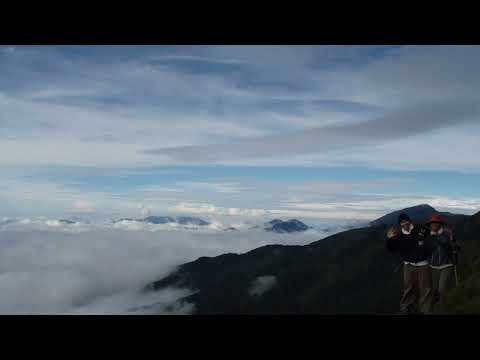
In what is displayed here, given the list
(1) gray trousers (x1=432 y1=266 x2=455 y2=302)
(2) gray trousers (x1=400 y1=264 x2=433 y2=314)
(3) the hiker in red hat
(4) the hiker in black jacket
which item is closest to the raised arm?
(4) the hiker in black jacket

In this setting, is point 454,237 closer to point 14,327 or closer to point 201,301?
point 14,327

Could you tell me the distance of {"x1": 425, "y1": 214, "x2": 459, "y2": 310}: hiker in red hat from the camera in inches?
339

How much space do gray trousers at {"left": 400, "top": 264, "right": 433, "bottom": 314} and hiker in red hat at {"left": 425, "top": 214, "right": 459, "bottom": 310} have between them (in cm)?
25

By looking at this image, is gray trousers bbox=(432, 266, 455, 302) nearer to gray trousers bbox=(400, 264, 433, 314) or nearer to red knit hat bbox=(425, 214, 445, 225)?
gray trousers bbox=(400, 264, 433, 314)

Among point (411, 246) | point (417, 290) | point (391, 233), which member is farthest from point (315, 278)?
point (391, 233)

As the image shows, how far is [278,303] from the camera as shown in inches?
5492

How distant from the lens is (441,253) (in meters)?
8.91

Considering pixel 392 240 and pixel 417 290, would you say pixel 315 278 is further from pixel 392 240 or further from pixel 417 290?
pixel 392 240

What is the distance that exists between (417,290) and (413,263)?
59cm
